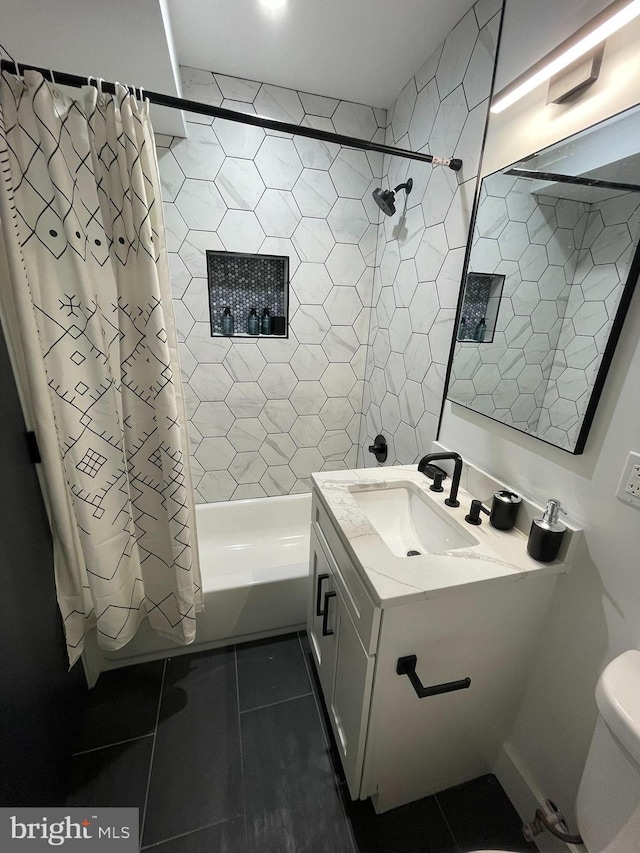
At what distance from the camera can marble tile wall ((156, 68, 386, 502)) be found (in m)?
1.63

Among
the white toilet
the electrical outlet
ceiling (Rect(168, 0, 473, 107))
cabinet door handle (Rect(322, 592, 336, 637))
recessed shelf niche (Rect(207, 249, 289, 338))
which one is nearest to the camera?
the white toilet

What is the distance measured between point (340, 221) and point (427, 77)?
65cm

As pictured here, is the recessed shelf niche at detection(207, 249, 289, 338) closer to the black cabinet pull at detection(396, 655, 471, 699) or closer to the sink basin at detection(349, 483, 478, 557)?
the sink basin at detection(349, 483, 478, 557)

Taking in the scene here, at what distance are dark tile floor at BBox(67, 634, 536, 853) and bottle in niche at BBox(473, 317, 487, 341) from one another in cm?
149

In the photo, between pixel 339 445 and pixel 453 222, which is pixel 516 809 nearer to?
pixel 339 445

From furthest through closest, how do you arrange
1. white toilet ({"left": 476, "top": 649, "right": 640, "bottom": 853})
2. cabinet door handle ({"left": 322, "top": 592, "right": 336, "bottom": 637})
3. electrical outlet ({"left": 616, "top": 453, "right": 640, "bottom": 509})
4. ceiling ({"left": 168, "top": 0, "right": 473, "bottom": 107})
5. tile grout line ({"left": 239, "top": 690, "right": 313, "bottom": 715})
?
tile grout line ({"left": 239, "top": 690, "right": 313, "bottom": 715}), ceiling ({"left": 168, "top": 0, "right": 473, "bottom": 107}), cabinet door handle ({"left": 322, "top": 592, "right": 336, "bottom": 637}), electrical outlet ({"left": 616, "top": 453, "right": 640, "bottom": 509}), white toilet ({"left": 476, "top": 649, "right": 640, "bottom": 853})

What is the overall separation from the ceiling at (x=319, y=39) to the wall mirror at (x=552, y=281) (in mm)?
684

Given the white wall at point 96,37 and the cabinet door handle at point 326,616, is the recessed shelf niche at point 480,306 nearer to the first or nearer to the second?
the cabinet door handle at point 326,616

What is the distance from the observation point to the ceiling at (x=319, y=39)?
45.8 inches

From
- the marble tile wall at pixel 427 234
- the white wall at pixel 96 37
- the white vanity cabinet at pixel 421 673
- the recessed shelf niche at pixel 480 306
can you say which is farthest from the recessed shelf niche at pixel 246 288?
the white vanity cabinet at pixel 421 673

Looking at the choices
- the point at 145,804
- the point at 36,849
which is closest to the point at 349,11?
the point at 36,849

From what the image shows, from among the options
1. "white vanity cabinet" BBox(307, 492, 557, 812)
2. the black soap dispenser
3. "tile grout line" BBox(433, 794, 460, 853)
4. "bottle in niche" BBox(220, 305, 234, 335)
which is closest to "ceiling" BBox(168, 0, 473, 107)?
"bottle in niche" BBox(220, 305, 234, 335)

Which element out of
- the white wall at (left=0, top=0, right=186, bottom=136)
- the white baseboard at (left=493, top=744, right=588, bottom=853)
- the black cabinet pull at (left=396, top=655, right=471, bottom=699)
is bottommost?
the white baseboard at (left=493, top=744, right=588, bottom=853)

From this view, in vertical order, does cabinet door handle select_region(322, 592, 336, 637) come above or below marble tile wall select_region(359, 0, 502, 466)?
below
